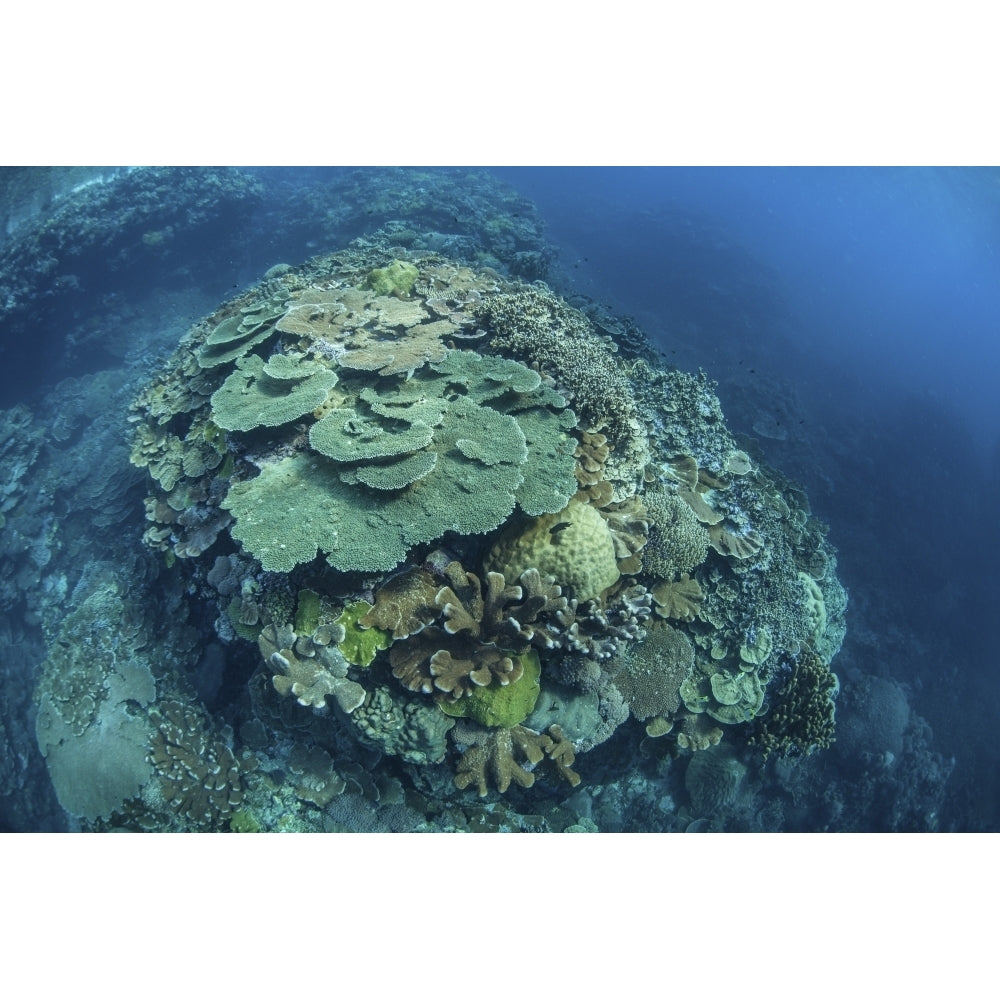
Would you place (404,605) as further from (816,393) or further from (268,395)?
(816,393)

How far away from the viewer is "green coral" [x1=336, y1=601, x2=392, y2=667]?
14.9ft

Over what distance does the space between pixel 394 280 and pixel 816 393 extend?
1992cm

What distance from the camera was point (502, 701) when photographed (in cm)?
482

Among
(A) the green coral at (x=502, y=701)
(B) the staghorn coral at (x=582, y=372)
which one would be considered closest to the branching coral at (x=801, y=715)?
(B) the staghorn coral at (x=582, y=372)

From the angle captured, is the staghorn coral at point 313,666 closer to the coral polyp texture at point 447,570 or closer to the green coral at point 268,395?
the coral polyp texture at point 447,570

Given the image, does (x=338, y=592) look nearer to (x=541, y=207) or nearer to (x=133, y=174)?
(x=133, y=174)

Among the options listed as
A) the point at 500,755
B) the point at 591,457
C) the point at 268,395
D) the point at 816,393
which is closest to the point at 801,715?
the point at 500,755

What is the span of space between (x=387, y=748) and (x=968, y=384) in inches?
1726

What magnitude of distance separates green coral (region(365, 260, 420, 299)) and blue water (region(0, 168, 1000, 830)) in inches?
352

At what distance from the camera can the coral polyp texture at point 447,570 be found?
4605 mm

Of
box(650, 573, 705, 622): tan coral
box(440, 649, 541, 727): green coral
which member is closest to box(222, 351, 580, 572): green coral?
box(440, 649, 541, 727): green coral

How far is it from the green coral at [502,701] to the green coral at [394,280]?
18.1ft

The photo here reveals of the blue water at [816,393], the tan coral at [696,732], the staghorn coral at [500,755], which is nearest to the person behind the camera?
the staghorn coral at [500,755]

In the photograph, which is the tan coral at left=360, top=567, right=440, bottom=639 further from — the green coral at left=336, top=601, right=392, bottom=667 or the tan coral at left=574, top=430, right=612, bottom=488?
the tan coral at left=574, top=430, right=612, bottom=488
